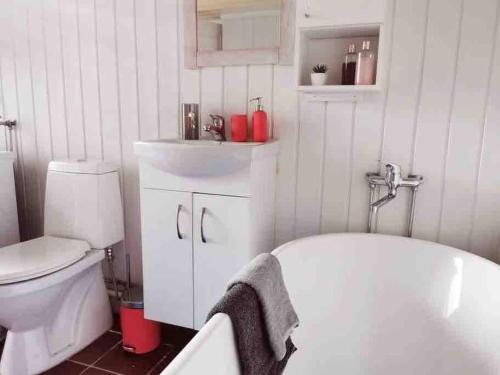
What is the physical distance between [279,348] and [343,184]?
0.90 meters

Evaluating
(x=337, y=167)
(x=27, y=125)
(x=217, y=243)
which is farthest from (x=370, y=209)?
(x=27, y=125)

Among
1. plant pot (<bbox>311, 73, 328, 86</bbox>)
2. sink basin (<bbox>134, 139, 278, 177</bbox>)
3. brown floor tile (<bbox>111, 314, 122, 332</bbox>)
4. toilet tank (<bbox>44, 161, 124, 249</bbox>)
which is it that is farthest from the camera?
brown floor tile (<bbox>111, 314, 122, 332</bbox>)

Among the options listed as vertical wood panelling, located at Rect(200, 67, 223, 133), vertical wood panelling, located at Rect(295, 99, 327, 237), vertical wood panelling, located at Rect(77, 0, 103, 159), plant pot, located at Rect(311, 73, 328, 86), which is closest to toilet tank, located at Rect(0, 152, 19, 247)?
vertical wood panelling, located at Rect(77, 0, 103, 159)

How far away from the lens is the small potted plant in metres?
1.53

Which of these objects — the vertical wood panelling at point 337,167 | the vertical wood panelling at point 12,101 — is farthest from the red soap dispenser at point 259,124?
the vertical wood panelling at point 12,101

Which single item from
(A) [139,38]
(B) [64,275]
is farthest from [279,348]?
(A) [139,38]

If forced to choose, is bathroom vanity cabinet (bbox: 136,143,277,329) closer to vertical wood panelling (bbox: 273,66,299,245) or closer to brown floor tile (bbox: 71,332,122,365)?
vertical wood panelling (bbox: 273,66,299,245)

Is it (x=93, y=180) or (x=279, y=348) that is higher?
(x=93, y=180)

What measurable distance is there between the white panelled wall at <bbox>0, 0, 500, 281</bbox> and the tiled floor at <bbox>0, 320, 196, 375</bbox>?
0.37m

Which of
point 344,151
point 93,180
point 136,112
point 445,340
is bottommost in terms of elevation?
point 445,340

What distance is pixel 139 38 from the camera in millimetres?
1912

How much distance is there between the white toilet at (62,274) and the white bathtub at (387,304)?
0.98 meters

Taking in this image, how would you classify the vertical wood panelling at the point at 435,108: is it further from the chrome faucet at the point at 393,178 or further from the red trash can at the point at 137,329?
the red trash can at the point at 137,329

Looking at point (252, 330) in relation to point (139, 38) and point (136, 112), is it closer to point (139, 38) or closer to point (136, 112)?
point (136, 112)
